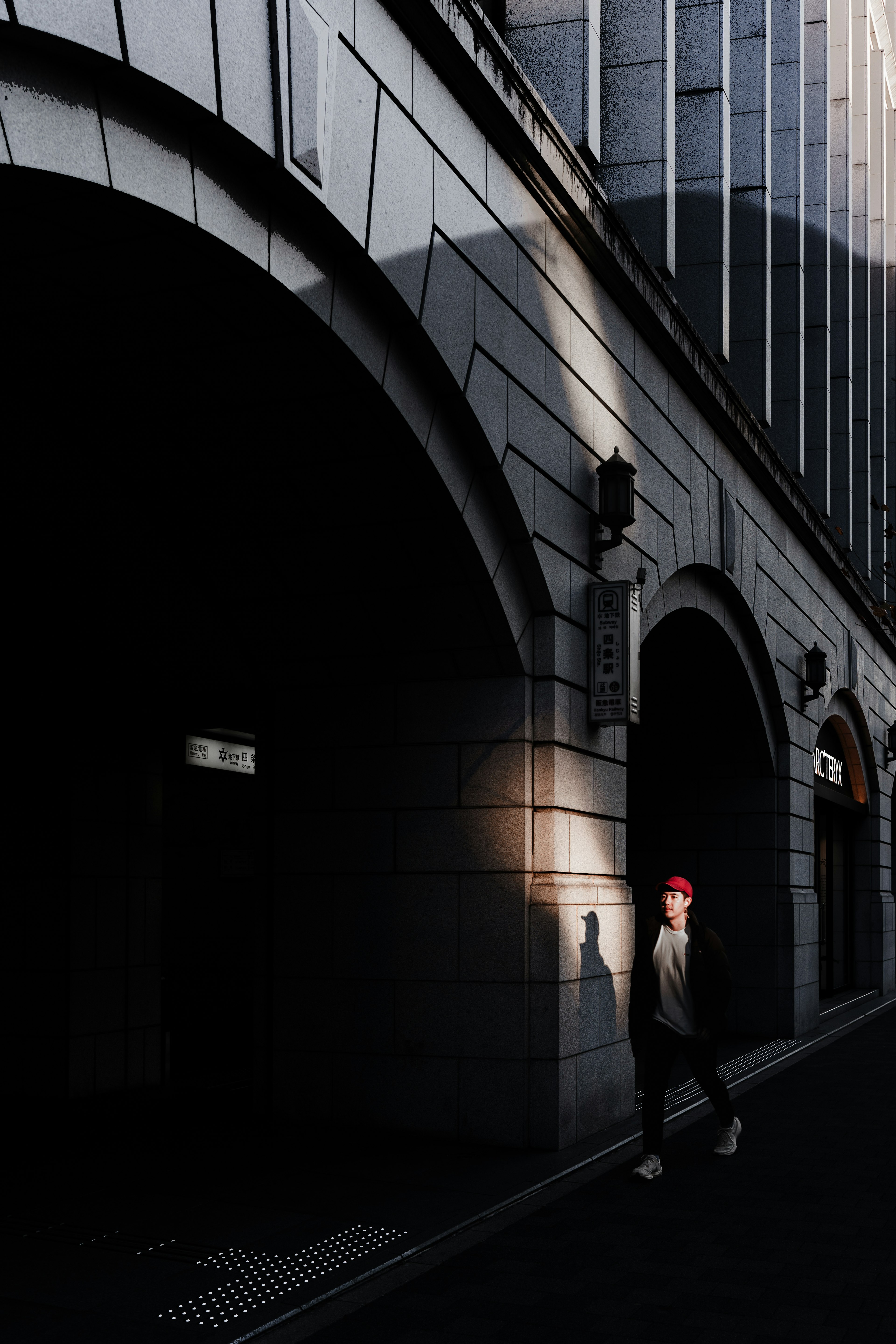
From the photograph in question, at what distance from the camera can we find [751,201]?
16734mm

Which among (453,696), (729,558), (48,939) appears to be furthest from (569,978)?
(729,558)

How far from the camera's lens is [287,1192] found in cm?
750

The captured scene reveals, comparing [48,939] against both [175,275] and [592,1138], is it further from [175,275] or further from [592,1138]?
[175,275]

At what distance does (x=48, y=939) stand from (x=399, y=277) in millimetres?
6011

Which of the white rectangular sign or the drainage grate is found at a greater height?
the white rectangular sign

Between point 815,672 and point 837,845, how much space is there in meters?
6.35

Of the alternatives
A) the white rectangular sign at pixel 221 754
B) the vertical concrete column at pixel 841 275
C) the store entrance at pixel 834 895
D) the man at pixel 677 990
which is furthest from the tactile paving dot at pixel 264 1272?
the vertical concrete column at pixel 841 275

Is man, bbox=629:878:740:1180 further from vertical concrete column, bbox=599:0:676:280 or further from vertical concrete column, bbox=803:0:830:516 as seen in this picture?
vertical concrete column, bbox=803:0:830:516

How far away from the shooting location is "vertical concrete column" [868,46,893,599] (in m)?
27.2

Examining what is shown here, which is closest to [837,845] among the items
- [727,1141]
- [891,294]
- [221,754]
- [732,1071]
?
[732,1071]

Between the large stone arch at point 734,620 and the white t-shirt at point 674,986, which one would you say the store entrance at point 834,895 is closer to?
the large stone arch at point 734,620

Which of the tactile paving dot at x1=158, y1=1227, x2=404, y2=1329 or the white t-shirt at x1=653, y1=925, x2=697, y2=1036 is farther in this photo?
the white t-shirt at x1=653, y1=925, x2=697, y2=1036

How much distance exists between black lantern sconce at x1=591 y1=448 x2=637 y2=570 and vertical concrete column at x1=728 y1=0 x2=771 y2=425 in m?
6.98

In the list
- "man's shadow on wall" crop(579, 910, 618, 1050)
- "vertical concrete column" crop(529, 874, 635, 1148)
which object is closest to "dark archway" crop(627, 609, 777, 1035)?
"vertical concrete column" crop(529, 874, 635, 1148)
